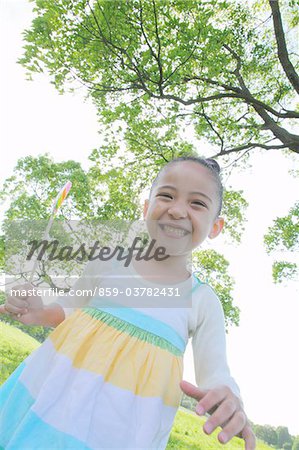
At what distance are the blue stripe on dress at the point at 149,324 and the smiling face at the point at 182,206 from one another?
1.00 feet

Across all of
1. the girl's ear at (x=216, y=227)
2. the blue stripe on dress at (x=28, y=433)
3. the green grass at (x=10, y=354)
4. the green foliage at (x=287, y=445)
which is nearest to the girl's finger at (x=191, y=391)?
the blue stripe on dress at (x=28, y=433)

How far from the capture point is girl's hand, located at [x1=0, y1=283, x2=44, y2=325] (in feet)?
4.71

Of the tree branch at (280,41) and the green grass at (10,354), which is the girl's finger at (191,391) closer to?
the tree branch at (280,41)

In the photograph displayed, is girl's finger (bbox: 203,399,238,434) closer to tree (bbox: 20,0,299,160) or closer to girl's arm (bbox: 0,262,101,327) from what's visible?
girl's arm (bbox: 0,262,101,327)

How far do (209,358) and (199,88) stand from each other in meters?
6.43

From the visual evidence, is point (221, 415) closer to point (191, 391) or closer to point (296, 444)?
point (191, 391)

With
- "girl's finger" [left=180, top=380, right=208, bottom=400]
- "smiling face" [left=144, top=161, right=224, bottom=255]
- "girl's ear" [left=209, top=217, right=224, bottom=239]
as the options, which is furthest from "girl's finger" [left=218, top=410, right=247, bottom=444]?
"girl's ear" [left=209, top=217, right=224, bottom=239]

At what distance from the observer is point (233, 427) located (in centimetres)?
106

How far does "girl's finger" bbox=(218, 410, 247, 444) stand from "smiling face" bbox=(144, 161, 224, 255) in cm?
69

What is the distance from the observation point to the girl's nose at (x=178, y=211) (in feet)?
5.13

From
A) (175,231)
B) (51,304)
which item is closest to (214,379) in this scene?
(175,231)

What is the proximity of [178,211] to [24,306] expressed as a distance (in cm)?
66

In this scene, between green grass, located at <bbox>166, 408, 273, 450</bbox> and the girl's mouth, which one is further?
green grass, located at <bbox>166, 408, 273, 450</bbox>

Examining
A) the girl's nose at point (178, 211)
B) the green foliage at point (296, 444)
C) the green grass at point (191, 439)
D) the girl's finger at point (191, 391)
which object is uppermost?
the green foliage at point (296, 444)
